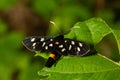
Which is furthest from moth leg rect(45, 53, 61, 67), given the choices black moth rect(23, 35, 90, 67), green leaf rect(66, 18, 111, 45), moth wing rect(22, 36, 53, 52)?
green leaf rect(66, 18, 111, 45)

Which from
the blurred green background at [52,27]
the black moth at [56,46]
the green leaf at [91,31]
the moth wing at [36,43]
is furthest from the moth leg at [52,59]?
the blurred green background at [52,27]

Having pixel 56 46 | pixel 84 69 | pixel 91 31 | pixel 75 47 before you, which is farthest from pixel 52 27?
pixel 84 69

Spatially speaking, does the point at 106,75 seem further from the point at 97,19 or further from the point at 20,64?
the point at 20,64

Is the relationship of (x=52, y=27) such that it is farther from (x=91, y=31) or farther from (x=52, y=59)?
(x=52, y=59)

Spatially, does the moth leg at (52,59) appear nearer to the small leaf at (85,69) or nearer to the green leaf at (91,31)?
the small leaf at (85,69)

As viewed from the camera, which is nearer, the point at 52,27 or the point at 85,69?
the point at 85,69

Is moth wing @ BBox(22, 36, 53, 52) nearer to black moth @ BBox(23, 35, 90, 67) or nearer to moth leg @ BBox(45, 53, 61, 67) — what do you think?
black moth @ BBox(23, 35, 90, 67)

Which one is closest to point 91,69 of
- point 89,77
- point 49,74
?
point 89,77

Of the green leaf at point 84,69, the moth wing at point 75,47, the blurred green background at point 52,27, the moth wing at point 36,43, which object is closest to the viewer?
the green leaf at point 84,69

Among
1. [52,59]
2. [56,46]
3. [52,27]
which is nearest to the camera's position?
[52,59]
